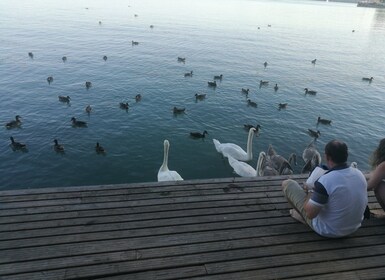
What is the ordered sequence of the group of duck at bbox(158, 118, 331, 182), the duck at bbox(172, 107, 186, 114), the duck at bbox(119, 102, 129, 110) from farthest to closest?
the duck at bbox(119, 102, 129, 110) < the duck at bbox(172, 107, 186, 114) < the group of duck at bbox(158, 118, 331, 182)

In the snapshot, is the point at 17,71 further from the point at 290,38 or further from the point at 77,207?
the point at 290,38

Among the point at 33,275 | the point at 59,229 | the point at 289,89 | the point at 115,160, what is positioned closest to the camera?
the point at 33,275

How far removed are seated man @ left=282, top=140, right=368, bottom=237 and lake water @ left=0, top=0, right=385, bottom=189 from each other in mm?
10582

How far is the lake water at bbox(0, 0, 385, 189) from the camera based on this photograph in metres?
18.4

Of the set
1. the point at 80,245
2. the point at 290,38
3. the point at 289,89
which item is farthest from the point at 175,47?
the point at 80,245

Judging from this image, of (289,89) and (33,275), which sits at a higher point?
(33,275)

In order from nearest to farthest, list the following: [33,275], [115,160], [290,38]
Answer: [33,275] < [115,160] < [290,38]

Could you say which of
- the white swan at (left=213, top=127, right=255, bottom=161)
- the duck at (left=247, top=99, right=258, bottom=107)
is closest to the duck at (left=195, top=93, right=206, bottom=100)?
the duck at (left=247, top=99, right=258, bottom=107)

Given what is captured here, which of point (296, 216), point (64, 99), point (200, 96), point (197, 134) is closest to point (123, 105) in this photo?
point (64, 99)

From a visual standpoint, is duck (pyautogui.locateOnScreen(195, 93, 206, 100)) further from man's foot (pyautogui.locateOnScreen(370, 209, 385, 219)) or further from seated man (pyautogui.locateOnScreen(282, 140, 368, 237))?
seated man (pyautogui.locateOnScreen(282, 140, 368, 237))

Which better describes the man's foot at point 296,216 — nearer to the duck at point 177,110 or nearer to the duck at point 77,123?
the duck at point 77,123

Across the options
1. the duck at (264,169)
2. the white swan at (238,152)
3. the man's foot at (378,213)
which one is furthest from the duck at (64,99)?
the man's foot at (378,213)

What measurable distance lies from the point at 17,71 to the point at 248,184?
30300mm

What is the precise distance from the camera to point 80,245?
6801 millimetres
